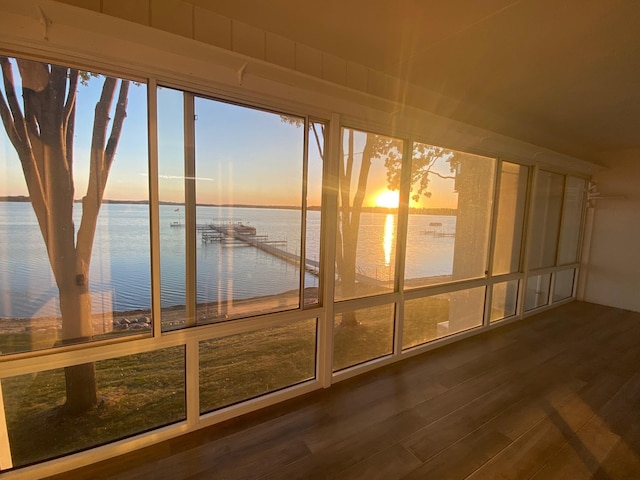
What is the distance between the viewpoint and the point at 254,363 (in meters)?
2.38

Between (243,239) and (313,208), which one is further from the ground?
(313,208)

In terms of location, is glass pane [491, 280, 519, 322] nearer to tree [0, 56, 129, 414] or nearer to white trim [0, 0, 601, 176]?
white trim [0, 0, 601, 176]

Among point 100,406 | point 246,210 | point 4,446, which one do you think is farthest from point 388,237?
point 4,446

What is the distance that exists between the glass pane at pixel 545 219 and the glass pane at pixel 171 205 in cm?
469

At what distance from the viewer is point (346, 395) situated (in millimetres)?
2529

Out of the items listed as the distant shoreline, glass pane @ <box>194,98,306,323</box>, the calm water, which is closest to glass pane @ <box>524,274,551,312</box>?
the distant shoreline

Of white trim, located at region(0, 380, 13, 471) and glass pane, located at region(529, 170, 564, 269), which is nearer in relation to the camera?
white trim, located at region(0, 380, 13, 471)

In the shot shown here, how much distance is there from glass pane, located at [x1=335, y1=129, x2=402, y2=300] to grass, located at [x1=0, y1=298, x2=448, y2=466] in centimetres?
38

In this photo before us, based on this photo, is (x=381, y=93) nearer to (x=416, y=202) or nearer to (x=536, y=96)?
(x=416, y=202)

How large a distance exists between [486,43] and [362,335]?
2.56 metres

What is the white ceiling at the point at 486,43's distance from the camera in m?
1.67

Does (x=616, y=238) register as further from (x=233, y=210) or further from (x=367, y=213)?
(x=233, y=210)

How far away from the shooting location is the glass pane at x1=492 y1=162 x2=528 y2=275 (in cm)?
407

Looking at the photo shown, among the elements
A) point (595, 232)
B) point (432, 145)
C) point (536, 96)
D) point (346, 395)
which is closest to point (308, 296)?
point (346, 395)
